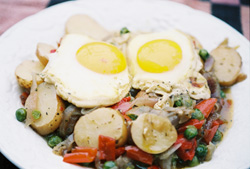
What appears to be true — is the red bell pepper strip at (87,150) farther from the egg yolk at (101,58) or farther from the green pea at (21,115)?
the egg yolk at (101,58)

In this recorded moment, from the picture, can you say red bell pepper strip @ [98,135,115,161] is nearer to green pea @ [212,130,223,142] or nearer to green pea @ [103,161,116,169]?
green pea @ [103,161,116,169]

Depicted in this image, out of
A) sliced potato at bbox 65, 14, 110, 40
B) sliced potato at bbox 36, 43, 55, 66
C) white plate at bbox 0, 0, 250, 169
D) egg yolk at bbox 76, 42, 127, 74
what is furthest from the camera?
sliced potato at bbox 65, 14, 110, 40

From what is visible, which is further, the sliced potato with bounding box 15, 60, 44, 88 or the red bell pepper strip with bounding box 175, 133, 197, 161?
the sliced potato with bounding box 15, 60, 44, 88

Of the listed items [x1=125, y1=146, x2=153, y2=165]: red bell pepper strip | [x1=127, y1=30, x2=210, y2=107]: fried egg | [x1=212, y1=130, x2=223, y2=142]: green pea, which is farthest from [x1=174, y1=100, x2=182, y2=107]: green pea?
[x1=125, y1=146, x2=153, y2=165]: red bell pepper strip

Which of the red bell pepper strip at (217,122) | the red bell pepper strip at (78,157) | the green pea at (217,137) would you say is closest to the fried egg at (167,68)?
the red bell pepper strip at (217,122)

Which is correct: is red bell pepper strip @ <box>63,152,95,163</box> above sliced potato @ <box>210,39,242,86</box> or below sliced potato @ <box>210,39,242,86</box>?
below

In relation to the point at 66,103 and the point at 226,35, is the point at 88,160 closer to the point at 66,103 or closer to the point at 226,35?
the point at 66,103
